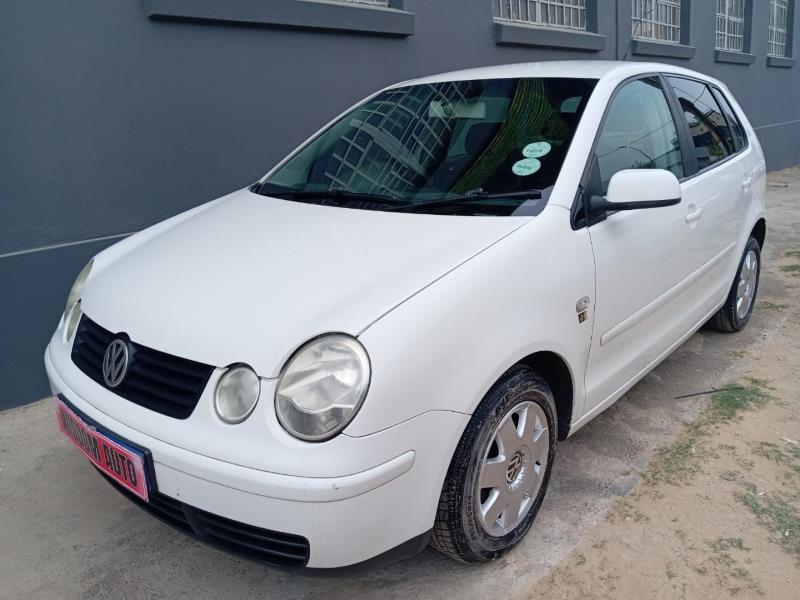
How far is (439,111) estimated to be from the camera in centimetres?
303

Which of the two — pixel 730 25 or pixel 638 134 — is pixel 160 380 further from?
pixel 730 25

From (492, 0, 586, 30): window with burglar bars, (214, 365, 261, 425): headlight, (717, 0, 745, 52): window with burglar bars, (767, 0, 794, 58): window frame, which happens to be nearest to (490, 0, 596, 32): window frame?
(492, 0, 586, 30): window with burglar bars

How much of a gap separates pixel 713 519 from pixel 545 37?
18.7ft

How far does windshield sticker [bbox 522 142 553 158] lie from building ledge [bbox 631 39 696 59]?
7.09m

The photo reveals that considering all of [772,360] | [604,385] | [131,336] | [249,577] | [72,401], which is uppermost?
[131,336]

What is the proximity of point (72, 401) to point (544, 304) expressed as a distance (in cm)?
150

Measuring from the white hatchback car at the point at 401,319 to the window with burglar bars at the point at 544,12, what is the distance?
13.1 feet

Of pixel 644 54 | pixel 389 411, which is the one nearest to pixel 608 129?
pixel 389 411

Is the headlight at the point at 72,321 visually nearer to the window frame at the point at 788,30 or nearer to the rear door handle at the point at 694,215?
the rear door handle at the point at 694,215

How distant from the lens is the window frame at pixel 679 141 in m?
2.43

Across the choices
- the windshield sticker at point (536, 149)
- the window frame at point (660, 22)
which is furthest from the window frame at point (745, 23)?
the windshield sticker at point (536, 149)

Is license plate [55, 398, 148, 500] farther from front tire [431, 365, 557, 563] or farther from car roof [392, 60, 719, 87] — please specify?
car roof [392, 60, 719, 87]

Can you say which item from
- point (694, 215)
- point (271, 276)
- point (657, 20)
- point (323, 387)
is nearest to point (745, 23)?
point (657, 20)

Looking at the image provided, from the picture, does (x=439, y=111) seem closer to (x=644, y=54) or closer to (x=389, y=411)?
(x=389, y=411)
